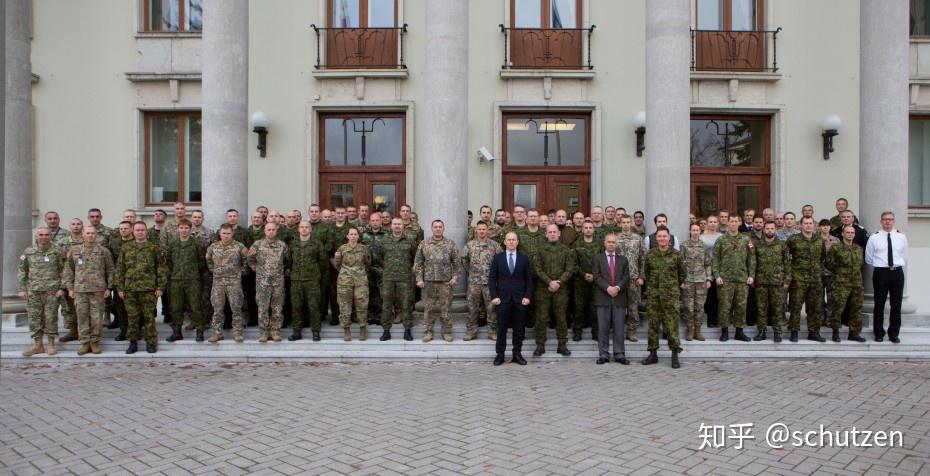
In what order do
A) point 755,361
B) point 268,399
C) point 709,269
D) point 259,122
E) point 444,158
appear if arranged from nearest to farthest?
point 268,399
point 755,361
point 709,269
point 444,158
point 259,122

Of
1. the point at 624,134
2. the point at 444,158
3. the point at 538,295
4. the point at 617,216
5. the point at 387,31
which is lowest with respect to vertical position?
the point at 538,295

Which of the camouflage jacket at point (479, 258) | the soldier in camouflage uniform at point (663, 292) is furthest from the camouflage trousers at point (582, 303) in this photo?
the camouflage jacket at point (479, 258)

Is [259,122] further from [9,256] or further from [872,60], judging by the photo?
[872,60]

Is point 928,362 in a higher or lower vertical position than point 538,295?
lower

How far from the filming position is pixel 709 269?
981 centimetres

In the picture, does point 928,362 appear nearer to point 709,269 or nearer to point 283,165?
point 709,269

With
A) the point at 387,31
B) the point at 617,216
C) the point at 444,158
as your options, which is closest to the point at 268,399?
the point at 444,158

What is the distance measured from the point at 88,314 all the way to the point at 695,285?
911cm

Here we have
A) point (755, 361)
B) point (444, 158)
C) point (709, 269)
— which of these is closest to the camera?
point (755, 361)

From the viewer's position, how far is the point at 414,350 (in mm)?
9547

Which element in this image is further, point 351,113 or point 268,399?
point 351,113

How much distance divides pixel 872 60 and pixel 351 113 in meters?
10.5

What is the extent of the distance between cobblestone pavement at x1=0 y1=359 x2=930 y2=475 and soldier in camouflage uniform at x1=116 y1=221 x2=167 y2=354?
559 millimetres

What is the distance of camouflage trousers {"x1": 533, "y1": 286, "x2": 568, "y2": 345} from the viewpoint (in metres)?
9.35
